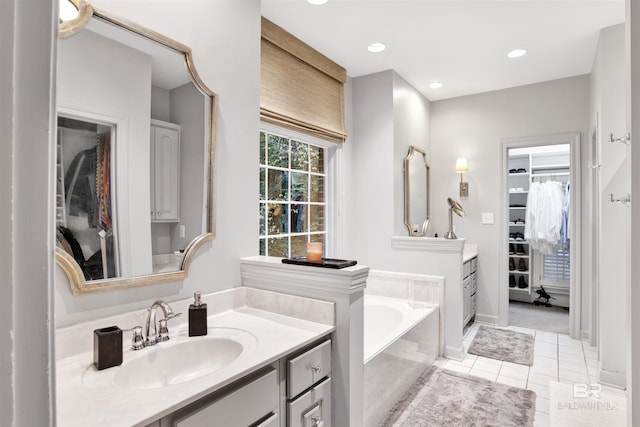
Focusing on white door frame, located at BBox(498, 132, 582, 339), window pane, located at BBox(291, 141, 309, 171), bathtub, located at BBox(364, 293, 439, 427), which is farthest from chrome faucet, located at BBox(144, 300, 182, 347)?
white door frame, located at BBox(498, 132, 582, 339)

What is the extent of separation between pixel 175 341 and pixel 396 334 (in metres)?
1.50

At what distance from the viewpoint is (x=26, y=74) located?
0.98 feet

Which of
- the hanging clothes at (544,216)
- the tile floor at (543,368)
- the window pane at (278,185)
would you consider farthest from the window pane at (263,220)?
the hanging clothes at (544,216)

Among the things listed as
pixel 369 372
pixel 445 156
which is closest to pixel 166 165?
pixel 369 372

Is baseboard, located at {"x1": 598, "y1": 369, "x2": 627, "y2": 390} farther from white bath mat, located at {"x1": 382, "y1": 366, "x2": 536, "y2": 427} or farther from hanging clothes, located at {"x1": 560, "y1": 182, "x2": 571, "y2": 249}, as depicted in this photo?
hanging clothes, located at {"x1": 560, "y1": 182, "x2": 571, "y2": 249}

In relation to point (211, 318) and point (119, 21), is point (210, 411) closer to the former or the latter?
point (211, 318)

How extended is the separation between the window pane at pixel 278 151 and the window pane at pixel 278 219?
13.4 inches

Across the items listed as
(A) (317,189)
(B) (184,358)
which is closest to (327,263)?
(B) (184,358)

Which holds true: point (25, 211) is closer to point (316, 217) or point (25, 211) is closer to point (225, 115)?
point (225, 115)

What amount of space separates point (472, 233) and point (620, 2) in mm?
2502

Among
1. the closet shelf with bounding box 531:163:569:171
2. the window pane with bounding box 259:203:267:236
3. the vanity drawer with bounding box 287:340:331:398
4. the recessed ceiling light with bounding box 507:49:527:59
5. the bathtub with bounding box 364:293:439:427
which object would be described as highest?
the recessed ceiling light with bounding box 507:49:527:59

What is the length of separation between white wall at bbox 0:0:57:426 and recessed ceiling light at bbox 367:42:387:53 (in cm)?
306

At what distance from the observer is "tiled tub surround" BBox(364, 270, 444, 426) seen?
2.16 m

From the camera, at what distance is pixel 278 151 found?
9.73 feet
